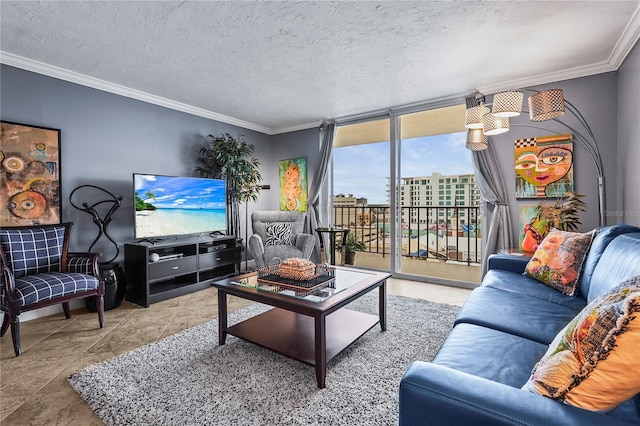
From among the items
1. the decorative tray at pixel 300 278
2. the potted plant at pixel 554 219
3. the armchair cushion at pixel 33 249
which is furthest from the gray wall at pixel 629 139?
the armchair cushion at pixel 33 249

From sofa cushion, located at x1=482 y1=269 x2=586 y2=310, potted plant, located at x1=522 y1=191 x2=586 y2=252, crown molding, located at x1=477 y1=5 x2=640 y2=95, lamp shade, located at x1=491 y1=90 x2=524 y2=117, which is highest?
crown molding, located at x1=477 y1=5 x2=640 y2=95

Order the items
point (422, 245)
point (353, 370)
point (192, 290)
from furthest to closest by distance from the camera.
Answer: point (422, 245) < point (192, 290) < point (353, 370)

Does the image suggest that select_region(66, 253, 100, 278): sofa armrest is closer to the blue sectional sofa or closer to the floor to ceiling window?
the blue sectional sofa

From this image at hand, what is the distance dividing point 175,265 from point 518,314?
3283 millimetres

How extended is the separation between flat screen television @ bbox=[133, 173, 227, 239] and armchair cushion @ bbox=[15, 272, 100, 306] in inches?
31.5

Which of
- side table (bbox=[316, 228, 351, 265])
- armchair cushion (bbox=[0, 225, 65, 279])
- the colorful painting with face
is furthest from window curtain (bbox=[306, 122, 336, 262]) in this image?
armchair cushion (bbox=[0, 225, 65, 279])

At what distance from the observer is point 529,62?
9.62ft

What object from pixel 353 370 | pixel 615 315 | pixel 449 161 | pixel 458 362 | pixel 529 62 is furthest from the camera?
pixel 449 161

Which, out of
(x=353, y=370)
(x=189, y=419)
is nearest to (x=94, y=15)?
(x=189, y=419)

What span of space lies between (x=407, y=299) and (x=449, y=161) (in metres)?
2.26

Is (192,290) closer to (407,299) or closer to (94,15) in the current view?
(407,299)

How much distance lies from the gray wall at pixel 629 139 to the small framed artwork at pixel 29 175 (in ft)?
16.9

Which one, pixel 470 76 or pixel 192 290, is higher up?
pixel 470 76

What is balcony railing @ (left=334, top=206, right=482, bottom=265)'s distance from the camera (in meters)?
4.77
